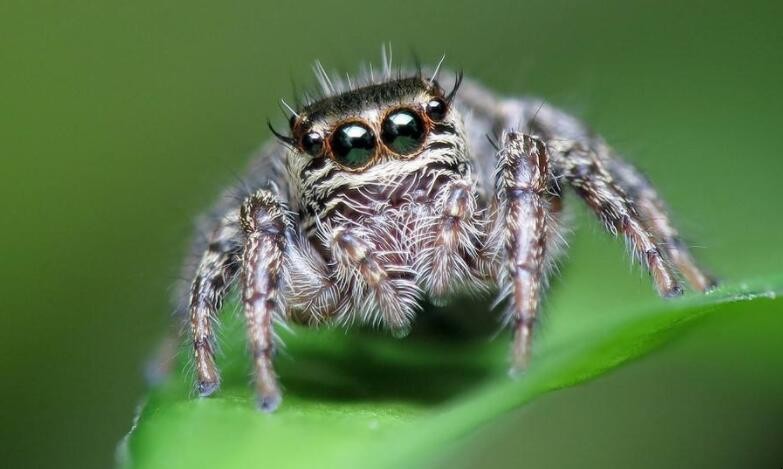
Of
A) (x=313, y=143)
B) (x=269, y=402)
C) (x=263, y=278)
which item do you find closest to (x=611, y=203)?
(x=313, y=143)

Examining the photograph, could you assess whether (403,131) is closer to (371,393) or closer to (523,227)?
(523,227)

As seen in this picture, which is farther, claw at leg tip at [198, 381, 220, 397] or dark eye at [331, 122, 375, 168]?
dark eye at [331, 122, 375, 168]

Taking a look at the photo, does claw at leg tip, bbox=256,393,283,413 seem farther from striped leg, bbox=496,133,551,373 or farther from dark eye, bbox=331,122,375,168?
dark eye, bbox=331,122,375,168

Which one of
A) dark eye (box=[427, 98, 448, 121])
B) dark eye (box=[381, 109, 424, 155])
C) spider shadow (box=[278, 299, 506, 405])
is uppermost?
dark eye (box=[427, 98, 448, 121])

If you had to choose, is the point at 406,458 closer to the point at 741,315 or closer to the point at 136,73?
the point at 741,315

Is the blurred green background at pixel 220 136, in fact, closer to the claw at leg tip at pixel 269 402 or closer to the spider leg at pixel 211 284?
the spider leg at pixel 211 284

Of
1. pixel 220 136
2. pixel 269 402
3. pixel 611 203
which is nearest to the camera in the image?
pixel 269 402

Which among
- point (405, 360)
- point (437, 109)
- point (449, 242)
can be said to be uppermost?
point (437, 109)

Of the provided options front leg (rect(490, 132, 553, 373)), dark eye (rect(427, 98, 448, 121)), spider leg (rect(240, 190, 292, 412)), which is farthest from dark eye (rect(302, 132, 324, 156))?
front leg (rect(490, 132, 553, 373))
